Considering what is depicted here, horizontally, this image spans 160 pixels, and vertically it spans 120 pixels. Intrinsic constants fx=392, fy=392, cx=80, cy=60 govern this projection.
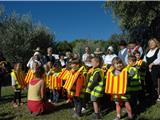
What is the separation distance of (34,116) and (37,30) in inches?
1252

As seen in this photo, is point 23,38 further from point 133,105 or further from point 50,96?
point 133,105

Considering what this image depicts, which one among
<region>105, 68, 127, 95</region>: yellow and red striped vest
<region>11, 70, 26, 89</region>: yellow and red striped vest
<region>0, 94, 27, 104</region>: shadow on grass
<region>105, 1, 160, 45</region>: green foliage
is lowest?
<region>0, 94, 27, 104</region>: shadow on grass

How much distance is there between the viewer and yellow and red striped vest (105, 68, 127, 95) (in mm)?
9953

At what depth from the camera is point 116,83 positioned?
10.1 meters

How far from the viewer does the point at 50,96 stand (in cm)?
1374

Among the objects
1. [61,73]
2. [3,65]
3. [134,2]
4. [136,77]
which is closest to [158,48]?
[136,77]

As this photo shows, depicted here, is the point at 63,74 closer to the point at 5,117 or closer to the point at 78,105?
the point at 78,105

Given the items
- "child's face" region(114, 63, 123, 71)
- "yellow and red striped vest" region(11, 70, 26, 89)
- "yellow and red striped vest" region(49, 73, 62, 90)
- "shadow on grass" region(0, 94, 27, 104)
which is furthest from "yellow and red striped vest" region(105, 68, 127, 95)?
"shadow on grass" region(0, 94, 27, 104)

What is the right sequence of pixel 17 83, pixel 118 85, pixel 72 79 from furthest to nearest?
A: pixel 17 83
pixel 72 79
pixel 118 85

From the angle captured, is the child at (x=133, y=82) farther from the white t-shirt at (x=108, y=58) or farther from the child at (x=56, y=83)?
the child at (x=56, y=83)

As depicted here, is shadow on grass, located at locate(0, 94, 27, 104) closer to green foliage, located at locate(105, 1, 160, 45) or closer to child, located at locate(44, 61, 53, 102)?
child, located at locate(44, 61, 53, 102)

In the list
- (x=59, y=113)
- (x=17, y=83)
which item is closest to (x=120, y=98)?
(x=59, y=113)

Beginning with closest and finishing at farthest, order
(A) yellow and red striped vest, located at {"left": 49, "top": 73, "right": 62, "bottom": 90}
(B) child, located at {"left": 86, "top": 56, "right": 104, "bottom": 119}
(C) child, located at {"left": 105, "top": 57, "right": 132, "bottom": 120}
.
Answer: (C) child, located at {"left": 105, "top": 57, "right": 132, "bottom": 120}, (B) child, located at {"left": 86, "top": 56, "right": 104, "bottom": 119}, (A) yellow and red striped vest, located at {"left": 49, "top": 73, "right": 62, "bottom": 90}

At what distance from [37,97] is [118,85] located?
114 inches
